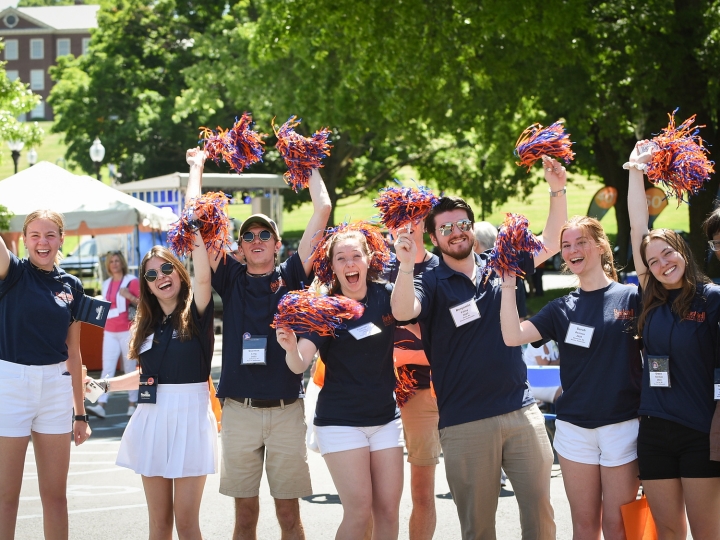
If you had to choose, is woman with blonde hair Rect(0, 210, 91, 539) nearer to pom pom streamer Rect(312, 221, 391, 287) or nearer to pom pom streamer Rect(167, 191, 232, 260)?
pom pom streamer Rect(167, 191, 232, 260)

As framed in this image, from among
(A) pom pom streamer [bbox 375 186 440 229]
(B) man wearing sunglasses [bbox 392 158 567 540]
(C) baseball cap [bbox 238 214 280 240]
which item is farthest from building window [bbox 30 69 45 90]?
(B) man wearing sunglasses [bbox 392 158 567 540]

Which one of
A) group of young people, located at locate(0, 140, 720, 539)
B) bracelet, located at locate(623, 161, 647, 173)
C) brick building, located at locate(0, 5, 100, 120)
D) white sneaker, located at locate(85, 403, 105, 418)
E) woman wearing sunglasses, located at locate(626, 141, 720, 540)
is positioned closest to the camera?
woman wearing sunglasses, located at locate(626, 141, 720, 540)

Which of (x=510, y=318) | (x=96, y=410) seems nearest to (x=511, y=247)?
(x=510, y=318)

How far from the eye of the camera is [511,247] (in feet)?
13.7

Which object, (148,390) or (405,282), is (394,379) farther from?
(148,390)

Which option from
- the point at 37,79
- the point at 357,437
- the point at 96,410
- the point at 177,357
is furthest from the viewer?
the point at 37,79

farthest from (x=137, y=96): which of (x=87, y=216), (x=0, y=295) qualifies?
(x=0, y=295)

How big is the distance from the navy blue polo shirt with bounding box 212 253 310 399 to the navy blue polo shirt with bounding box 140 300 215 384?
0.11 meters

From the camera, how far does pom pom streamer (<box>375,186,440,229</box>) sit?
4.36 m

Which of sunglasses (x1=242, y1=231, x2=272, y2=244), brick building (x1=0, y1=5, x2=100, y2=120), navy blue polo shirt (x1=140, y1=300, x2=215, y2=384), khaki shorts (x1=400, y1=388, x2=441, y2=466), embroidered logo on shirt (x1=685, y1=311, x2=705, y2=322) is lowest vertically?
khaki shorts (x1=400, y1=388, x2=441, y2=466)

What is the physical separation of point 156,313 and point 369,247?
3.83 feet

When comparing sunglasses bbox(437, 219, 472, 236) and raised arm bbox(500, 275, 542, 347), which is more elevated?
sunglasses bbox(437, 219, 472, 236)

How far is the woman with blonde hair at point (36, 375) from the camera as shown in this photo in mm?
4590

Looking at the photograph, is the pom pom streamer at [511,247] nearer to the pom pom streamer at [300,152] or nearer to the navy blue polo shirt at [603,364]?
the navy blue polo shirt at [603,364]
